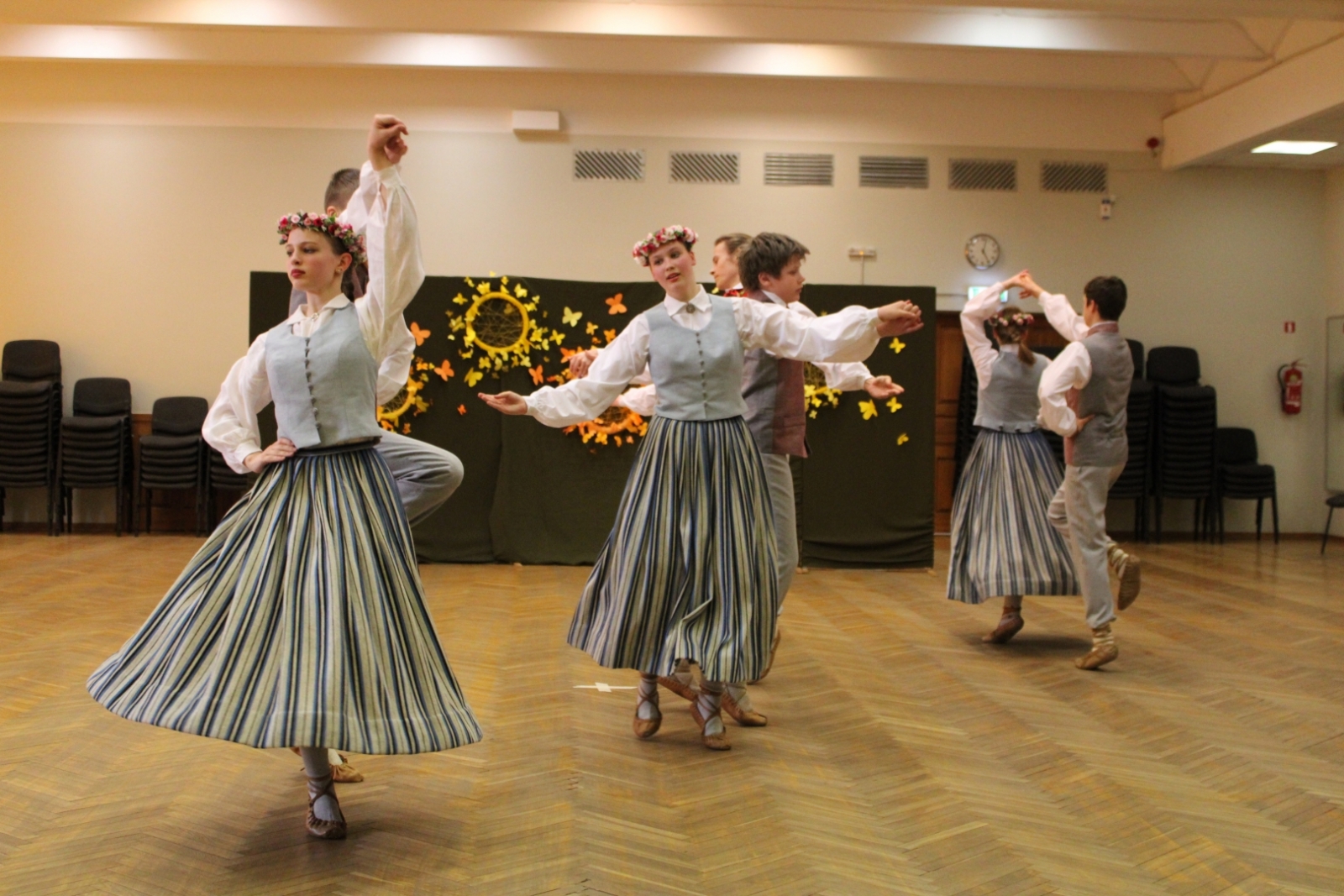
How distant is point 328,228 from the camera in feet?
8.85

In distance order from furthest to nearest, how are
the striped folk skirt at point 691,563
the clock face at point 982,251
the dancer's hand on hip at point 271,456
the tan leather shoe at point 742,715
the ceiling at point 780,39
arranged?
the clock face at point 982,251 < the ceiling at point 780,39 < the tan leather shoe at point 742,715 < the striped folk skirt at point 691,563 < the dancer's hand on hip at point 271,456

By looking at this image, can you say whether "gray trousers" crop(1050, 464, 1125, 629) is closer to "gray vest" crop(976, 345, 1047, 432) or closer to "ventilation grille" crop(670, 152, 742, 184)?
"gray vest" crop(976, 345, 1047, 432)

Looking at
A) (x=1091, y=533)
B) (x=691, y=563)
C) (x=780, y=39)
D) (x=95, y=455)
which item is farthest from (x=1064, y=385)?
(x=95, y=455)

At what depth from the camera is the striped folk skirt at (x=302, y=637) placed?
7.83 feet

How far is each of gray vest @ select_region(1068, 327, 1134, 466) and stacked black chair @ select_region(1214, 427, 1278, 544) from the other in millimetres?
5796

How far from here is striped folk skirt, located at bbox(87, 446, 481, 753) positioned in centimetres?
239

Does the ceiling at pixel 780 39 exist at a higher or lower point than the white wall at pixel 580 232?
higher

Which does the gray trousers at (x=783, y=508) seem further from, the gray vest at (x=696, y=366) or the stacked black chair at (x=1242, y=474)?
the stacked black chair at (x=1242, y=474)

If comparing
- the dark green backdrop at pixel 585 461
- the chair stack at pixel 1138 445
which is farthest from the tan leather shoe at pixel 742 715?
the chair stack at pixel 1138 445

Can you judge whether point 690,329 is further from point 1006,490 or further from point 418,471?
point 1006,490

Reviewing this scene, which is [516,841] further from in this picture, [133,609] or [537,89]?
[537,89]

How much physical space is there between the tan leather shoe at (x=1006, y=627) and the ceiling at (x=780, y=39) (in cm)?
449

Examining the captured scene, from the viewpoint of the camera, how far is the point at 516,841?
263cm

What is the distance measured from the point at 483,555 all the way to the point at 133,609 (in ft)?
7.41
